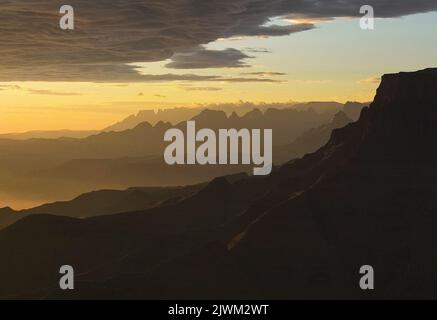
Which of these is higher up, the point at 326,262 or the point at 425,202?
the point at 425,202

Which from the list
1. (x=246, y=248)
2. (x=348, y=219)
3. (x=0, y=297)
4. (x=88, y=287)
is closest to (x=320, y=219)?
(x=348, y=219)

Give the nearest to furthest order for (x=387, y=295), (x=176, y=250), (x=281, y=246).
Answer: (x=387, y=295), (x=281, y=246), (x=176, y=250)

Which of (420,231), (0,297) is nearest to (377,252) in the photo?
(420,231)

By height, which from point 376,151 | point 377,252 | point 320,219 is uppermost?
point 376,151

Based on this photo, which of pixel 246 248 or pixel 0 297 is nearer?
pixel 246 248

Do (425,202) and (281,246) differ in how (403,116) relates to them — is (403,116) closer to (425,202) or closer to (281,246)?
(425,202)

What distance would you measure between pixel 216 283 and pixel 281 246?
75.9 ft

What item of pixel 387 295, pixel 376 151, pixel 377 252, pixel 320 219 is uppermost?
pixel 376 151

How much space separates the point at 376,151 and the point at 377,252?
40.4 metres

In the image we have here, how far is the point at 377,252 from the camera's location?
16812 cm

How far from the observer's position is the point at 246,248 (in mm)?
173750

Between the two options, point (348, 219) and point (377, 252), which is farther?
point (348, 219)

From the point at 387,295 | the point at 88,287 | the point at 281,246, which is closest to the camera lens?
the point at 387,295

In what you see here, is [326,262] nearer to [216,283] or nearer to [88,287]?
[216,283]
